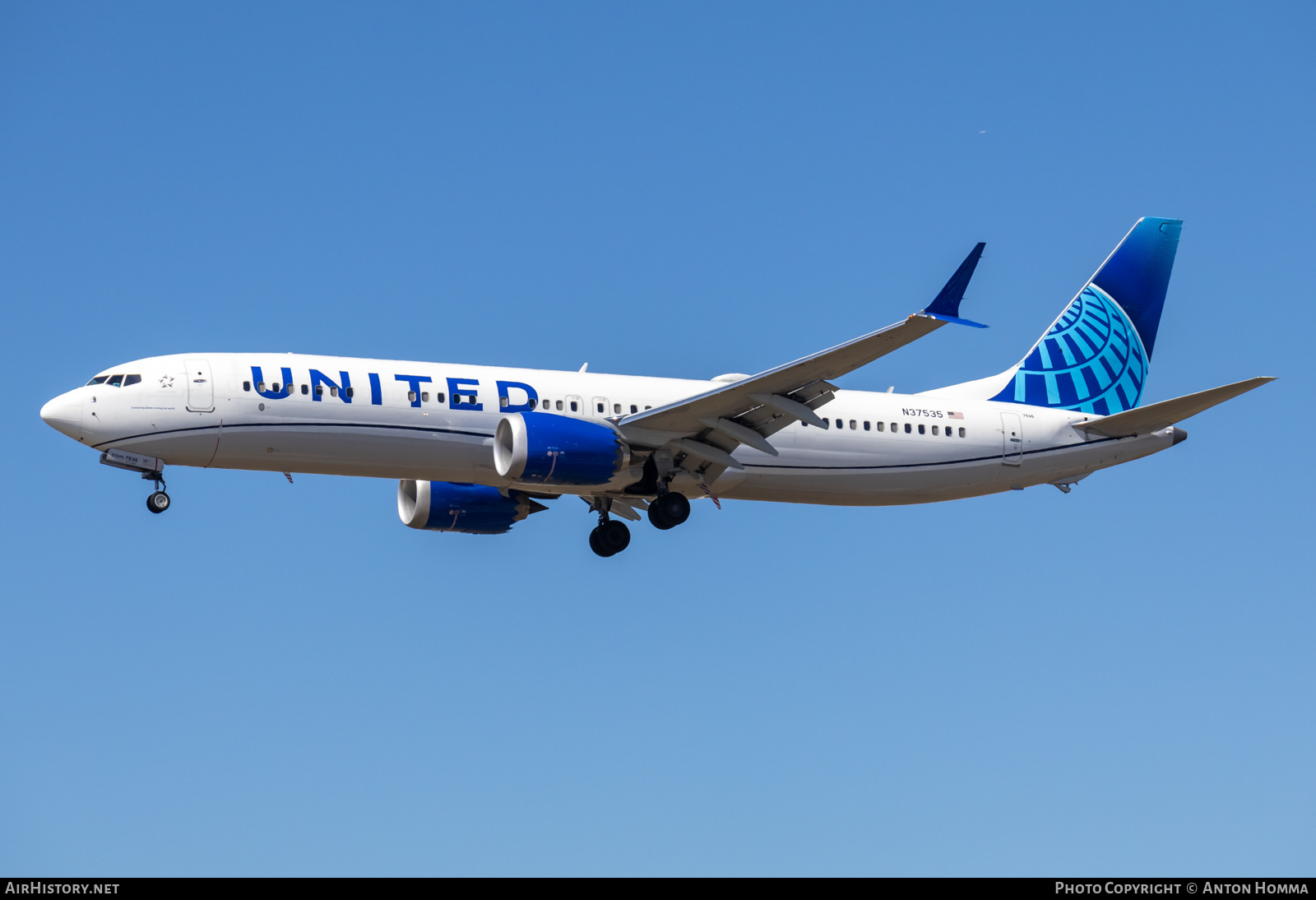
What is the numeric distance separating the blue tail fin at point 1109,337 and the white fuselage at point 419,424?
14.6 ft

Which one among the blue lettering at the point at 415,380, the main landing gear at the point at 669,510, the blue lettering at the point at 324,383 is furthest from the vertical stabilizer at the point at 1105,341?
the blue lettering at the point at 324,383

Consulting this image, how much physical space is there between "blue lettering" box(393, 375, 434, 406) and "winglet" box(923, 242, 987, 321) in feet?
35.9

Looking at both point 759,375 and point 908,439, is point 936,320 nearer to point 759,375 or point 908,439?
point 759,375

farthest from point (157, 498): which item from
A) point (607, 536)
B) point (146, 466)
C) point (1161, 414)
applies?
point (1161, 414)

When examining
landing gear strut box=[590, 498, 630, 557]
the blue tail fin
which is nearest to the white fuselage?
landing gear strut box=[590, 498, 630, 557]

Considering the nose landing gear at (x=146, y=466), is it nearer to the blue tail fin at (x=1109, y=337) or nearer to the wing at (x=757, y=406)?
the wing at (x=757, y=406)

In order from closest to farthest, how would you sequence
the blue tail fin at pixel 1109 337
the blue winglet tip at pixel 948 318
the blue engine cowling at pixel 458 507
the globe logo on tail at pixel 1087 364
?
1. the blue winglet tip at pixel 948 318
2. the blue engine cowling at pixel 458 507
3. the globe logo on tail at pixel 1087 364
4. the blue tail fin at pixel 1109 337

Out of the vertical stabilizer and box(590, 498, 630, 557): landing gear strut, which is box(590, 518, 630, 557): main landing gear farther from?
the vertical stabilizer

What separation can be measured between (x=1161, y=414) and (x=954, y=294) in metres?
10.4

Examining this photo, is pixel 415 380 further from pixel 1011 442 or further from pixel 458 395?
pixel 1011 442

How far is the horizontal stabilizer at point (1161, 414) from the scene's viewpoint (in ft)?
108

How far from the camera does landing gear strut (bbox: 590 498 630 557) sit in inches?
1487
